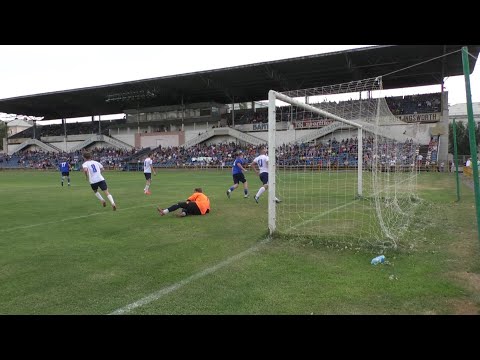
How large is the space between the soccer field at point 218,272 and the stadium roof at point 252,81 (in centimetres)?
2498

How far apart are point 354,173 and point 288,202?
650 centimetres

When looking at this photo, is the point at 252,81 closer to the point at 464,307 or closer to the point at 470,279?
the point at 470,279

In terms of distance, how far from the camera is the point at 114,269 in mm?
5598

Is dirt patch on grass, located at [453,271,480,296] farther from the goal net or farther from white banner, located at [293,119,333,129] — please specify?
white banner, located at [293,119,333,129]

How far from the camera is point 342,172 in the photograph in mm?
21672

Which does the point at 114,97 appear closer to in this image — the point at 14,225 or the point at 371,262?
the point at 14,225

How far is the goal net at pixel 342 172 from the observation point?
7816 mm

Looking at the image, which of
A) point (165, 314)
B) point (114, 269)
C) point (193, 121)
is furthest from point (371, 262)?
point (193, 121)

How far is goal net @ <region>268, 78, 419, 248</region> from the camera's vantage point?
7.82m

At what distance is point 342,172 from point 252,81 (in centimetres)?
2894

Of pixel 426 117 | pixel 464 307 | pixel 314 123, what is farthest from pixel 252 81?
pixel 464 307

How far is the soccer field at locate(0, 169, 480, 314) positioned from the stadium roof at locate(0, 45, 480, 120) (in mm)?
24984

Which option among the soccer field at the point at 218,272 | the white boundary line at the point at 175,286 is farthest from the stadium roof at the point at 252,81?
the white boundary line at the point at 175,286

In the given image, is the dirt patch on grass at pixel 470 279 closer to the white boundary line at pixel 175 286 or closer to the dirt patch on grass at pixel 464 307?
the dirt patch on grass at pixel 464 307
